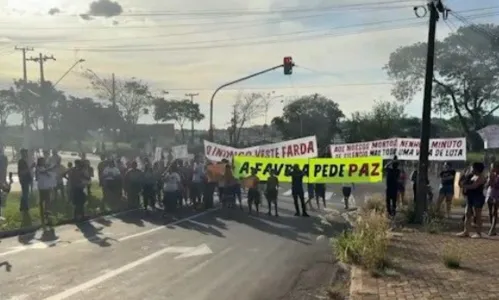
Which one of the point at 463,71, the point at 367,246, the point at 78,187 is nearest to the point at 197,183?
the point at 78,187

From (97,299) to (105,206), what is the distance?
39.5ft

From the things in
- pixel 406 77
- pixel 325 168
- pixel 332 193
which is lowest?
pixel 332 193

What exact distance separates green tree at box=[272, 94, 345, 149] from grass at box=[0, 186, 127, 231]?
208 ft

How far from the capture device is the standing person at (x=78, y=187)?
1742 cm

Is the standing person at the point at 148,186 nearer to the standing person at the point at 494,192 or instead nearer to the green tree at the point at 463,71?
the standing person at the point at 494,192

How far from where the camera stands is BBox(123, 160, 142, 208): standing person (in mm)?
20719

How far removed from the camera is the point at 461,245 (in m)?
12.4

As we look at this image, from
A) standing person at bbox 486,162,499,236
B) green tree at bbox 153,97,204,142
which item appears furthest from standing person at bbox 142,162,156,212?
green tree at bbox 153,97,204,142

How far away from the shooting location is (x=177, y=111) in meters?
81.8

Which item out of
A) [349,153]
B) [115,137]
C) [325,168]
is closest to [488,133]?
[349,153]

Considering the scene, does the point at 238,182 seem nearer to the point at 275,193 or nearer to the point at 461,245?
the point at 275,193

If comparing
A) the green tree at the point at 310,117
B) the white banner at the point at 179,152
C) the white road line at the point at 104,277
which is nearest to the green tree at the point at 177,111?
the green tree at the point at 310,117

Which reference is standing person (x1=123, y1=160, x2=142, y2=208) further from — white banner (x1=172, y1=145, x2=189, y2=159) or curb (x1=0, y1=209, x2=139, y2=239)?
white banner (x1=172, y1=145, x2=189, y2=159)

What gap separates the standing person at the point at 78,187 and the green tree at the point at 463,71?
137ft
